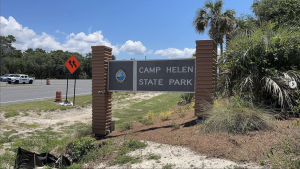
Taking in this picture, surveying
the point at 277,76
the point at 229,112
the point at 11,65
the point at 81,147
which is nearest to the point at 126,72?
the point at 81,147

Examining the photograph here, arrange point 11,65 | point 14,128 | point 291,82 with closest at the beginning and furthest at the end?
point 291,82 → point 14,128 → point 11,65

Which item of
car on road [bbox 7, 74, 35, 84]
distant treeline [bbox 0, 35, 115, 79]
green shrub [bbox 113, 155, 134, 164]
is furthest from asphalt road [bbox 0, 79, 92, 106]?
distant treeline [bbox 0, 35, 115, 79]

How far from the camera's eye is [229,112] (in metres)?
5.81

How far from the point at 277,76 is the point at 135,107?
11.4 m

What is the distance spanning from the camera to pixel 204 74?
7004mm

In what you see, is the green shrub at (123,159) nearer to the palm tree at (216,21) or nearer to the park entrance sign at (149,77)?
the park entrance sign at (149,77)

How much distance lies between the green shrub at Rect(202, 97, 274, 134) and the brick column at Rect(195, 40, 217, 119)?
2.89 feet

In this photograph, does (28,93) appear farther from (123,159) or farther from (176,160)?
(176,160)

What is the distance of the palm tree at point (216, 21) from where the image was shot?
21.7 m

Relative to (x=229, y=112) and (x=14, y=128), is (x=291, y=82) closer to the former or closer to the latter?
(x=229, y=112)

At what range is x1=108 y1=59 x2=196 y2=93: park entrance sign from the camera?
741 cm

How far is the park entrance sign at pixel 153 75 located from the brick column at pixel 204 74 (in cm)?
29

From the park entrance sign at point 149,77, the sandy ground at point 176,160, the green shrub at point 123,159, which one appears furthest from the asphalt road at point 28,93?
the sandy ground at point 176,160

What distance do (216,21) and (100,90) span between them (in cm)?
1624
